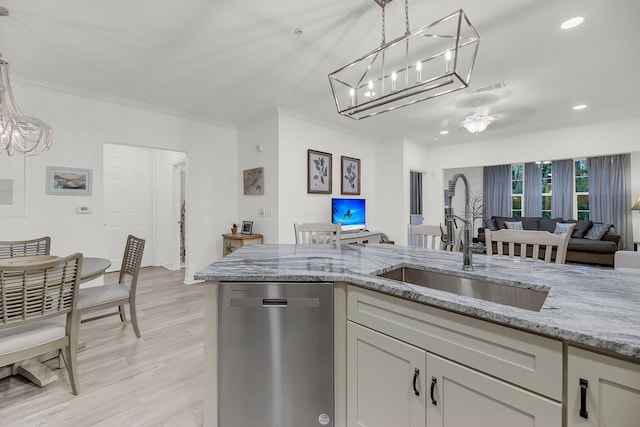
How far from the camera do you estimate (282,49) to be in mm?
2635

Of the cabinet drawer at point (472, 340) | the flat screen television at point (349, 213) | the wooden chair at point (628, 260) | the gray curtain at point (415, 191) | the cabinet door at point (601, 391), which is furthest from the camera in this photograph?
the gray curtain at point (415, 191)

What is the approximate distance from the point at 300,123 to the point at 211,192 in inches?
70.5

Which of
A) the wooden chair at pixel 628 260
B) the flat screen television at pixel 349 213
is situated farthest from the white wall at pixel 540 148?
the wooden chair at pixel 628 260

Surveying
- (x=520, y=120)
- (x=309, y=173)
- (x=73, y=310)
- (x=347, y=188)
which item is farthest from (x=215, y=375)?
(x=520, y=120)

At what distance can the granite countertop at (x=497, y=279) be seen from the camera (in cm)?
81

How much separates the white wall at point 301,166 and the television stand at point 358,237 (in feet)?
1.46

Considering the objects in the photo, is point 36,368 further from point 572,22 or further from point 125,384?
point 572,22

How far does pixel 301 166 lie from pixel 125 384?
3.33 meters

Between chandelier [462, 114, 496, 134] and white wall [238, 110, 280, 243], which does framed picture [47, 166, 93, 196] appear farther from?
chandelier [462, 114, 496, 134]

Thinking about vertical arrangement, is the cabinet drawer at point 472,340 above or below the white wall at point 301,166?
below

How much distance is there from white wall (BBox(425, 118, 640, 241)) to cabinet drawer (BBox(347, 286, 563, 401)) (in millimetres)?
5725

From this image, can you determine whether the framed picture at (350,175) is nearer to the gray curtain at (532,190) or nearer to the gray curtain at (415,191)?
the gray curtain at (415,191)

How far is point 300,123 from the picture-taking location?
4.51 metres

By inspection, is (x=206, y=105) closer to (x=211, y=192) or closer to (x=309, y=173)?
(x=211, y=192)
